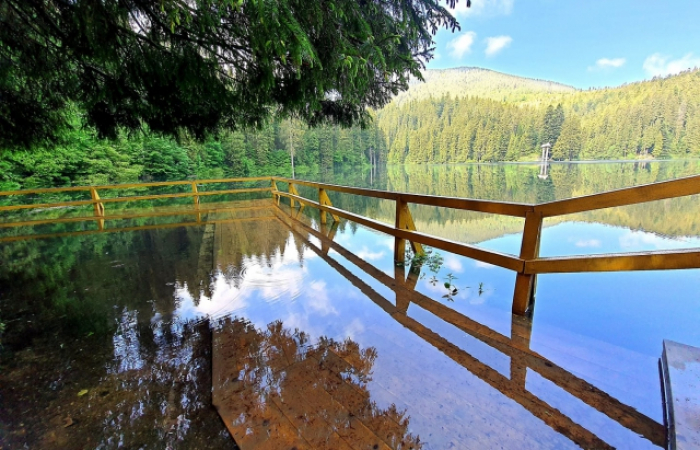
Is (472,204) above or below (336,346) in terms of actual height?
above

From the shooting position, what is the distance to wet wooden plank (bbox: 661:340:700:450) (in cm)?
112

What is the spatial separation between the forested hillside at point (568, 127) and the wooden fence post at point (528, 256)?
53.6 feet

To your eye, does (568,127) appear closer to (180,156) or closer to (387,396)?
(387,396)

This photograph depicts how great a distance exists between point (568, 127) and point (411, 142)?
2854 centimetres

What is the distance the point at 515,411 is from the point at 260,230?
5051mm

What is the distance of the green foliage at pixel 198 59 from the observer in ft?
5.52

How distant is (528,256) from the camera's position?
217cm

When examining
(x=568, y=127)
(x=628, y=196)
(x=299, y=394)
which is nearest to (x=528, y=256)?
(x=628, y=196)

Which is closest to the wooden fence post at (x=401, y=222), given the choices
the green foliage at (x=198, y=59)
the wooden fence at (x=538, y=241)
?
the wooden fence at (x=538, y=241)

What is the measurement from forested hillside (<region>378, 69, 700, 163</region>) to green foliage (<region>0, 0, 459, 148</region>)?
16.1 m

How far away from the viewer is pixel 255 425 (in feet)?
4.48

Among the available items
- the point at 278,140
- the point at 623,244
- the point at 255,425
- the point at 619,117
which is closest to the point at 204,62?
the point at 255,425

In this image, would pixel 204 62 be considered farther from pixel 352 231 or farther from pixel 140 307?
pixel 352 231

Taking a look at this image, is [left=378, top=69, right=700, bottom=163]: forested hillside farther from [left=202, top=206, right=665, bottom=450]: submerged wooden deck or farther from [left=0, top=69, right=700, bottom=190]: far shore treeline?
[left=202, top=206, right=665, bottom=450]: submerged wooden deck
